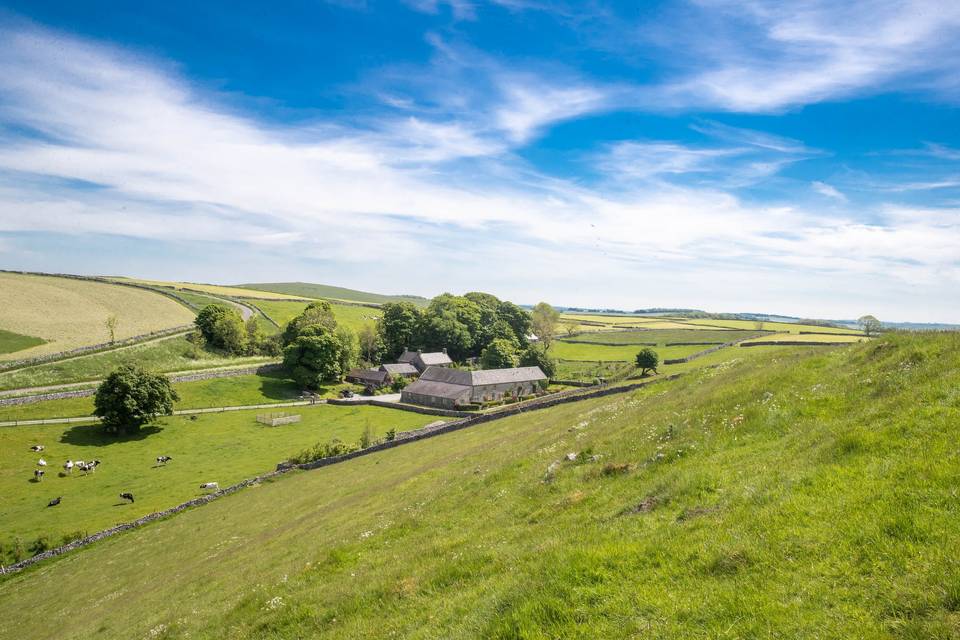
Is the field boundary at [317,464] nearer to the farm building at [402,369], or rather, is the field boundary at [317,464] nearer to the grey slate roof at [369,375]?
the grey slate roof at [369,375]

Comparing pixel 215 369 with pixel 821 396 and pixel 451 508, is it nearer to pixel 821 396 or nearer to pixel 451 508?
pixel 451 508

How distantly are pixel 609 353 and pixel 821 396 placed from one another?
11003 centimetres

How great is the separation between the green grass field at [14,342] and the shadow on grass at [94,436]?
35911 millimetres

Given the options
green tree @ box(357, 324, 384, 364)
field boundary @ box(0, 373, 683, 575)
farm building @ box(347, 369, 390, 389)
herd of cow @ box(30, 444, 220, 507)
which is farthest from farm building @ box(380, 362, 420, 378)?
field boundary @ box(0, 373, 683, 575)

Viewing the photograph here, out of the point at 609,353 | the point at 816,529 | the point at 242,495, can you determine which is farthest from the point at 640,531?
the point at 609,353

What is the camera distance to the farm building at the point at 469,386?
85562 millimetres

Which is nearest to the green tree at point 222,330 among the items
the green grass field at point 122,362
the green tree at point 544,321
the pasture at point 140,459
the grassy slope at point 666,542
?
the green grass field at point 122,362

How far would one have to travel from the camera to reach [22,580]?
108 ft

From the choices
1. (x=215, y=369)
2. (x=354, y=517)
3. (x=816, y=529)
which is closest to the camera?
(x=816, y=529)

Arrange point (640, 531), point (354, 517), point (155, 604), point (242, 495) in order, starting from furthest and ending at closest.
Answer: point (242, 495) → point (354, 517) → point (155, 604) → point (640, 531)

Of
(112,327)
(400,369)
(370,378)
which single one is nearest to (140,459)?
(370,378)

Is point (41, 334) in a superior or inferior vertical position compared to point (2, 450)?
superior

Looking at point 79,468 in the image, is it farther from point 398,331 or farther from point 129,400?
point 398,331

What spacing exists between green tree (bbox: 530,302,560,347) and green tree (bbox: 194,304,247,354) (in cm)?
7994
